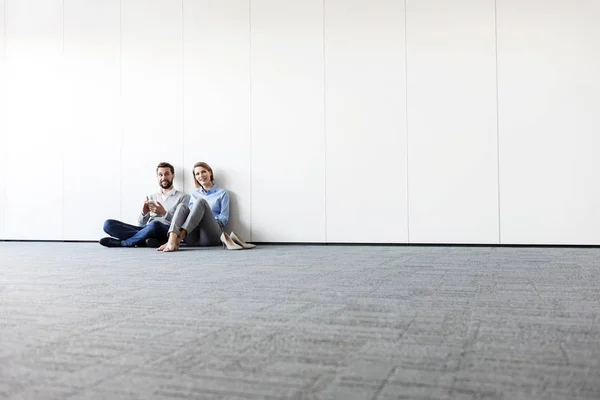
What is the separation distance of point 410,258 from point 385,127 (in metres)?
1.84

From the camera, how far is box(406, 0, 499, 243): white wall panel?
572cm

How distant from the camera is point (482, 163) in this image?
5715mm

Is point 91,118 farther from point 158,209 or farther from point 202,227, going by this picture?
point 202,227

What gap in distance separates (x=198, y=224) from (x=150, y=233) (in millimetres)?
497

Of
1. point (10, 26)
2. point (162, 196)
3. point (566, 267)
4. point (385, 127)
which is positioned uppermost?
point (10, 26)

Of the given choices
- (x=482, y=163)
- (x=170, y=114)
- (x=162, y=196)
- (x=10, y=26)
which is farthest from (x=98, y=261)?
(x=10, y=26)

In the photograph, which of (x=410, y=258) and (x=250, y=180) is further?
(x=250, y=180)

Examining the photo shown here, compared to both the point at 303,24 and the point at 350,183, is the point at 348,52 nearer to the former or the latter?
the point at 303,24

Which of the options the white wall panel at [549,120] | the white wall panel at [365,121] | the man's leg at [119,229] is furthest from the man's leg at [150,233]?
the white wall panel at [549,120]

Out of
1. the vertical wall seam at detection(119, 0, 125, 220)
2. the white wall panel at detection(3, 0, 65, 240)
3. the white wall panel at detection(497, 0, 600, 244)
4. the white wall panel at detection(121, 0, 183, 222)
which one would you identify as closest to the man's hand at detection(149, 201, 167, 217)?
the white wall panel at detection(121, 0, 183, 222)

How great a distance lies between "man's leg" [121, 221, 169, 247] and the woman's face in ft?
1.98

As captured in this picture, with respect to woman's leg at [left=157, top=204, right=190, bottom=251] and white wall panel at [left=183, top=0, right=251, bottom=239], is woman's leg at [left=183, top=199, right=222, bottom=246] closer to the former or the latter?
woman's leg at [left=157, top=204, right=190, bottom=251]

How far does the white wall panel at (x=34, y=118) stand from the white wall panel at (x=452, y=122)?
388 cm

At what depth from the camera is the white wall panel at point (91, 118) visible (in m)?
6.75
